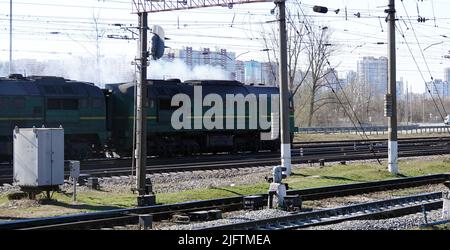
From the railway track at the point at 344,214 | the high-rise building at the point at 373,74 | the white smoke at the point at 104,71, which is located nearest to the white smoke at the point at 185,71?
the white smoke at the point at 104,71

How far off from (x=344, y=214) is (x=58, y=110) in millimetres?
17632

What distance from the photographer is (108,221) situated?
12.2 meters

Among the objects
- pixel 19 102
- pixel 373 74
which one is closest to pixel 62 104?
pixel 19 102

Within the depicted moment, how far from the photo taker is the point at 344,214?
13391 mm

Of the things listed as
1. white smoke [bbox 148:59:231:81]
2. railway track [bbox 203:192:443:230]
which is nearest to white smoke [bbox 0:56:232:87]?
white smoke [bbox 148:59:231:81]

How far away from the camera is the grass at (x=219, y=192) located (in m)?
14.5

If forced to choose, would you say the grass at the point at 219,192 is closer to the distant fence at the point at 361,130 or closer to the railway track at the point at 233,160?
the railway track at the point at 233,160

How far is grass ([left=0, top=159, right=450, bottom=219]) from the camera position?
1447cm

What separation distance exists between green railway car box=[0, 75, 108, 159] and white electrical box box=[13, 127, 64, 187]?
1081cm

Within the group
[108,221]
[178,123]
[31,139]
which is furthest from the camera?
[178,123]

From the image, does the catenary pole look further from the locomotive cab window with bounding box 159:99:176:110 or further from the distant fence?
the distant fence
